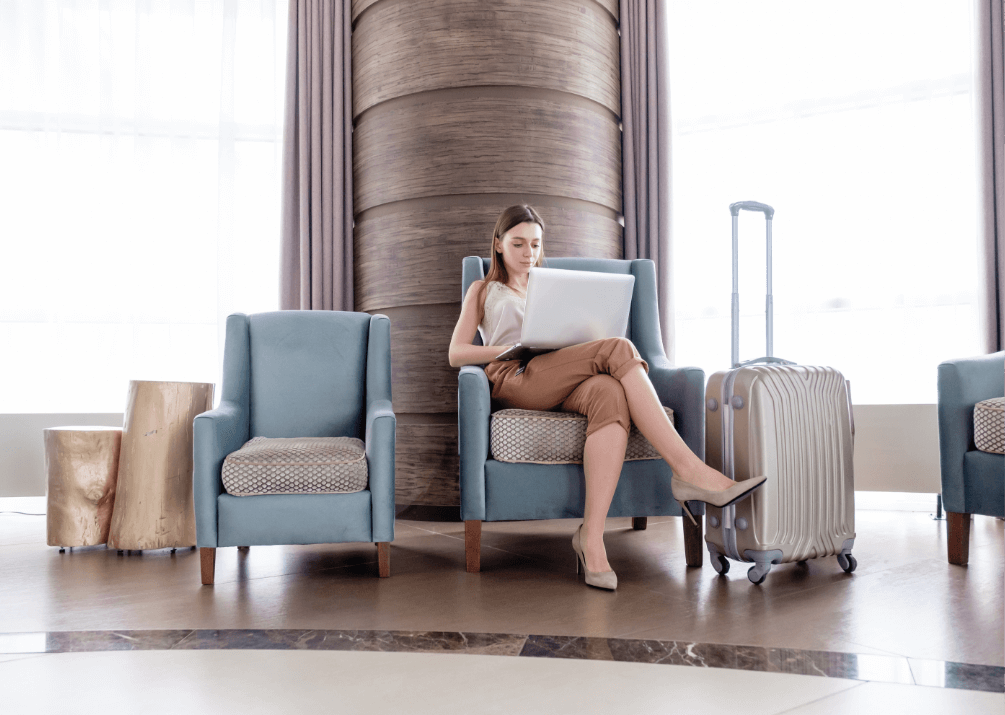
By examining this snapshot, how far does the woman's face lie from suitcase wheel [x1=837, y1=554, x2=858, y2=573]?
1249 millimetres

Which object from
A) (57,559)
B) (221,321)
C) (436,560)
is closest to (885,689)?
(436,560)

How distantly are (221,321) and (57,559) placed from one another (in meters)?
1.43

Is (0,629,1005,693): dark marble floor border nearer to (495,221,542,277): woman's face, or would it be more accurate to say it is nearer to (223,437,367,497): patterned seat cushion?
(223,437,367,497): patterned seat cushion

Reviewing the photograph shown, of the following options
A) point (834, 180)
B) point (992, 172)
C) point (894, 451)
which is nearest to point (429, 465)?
point (894, 451)

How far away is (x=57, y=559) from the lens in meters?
2.20

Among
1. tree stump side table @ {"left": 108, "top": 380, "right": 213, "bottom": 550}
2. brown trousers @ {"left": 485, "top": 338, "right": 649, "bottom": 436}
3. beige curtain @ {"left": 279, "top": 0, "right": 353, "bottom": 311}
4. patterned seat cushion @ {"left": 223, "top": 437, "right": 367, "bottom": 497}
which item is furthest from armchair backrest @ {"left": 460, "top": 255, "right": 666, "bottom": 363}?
tree stump side table @ {"left": 108, "top": 380, "right": 213, "bottom": 550}

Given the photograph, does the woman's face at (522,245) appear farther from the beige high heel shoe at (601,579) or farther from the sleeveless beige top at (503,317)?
the beige high heel shoe at (601,579)

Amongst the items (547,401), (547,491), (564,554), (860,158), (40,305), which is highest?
(860,158)

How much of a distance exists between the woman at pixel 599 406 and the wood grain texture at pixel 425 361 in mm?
624

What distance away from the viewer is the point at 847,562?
1.93 meters

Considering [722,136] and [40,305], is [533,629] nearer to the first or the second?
[722,136]

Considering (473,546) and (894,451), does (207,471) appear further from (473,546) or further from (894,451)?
(894,451)

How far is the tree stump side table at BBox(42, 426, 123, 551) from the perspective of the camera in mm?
2295

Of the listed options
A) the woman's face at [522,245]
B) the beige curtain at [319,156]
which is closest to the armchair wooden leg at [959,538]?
the woman's face at [522,245]
